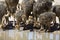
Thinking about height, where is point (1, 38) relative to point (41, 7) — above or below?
below

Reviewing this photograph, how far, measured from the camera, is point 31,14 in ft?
3.31

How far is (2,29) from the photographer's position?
1.00 metres

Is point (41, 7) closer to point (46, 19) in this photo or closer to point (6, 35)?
point (46, 19)

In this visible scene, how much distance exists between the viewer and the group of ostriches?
2.94 ft

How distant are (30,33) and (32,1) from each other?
0.18 m

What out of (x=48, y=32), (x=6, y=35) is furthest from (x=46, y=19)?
(x=6, y=35)

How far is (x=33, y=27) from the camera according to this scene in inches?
39.0

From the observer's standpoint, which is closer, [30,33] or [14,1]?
[30,33]

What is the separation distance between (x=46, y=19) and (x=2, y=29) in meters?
0.25

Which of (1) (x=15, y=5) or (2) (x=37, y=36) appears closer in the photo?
(2) (x=37, y=36)

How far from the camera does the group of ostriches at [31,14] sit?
2.94ft

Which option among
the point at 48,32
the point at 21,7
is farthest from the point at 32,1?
the point at 48,32

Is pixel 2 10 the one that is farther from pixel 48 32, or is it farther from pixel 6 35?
pixel 48 32

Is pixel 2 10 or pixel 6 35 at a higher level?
pixel 2 10
